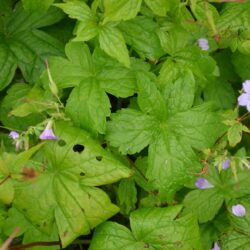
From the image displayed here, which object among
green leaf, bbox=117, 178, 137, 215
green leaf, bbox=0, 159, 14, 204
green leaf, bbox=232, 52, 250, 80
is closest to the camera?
green leaf, bbox=0, 159, 14, 204

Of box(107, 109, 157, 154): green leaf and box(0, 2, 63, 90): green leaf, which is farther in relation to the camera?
box(0, 2, 63, 90): green leaf

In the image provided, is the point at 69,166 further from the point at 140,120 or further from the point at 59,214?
the point at 140,120

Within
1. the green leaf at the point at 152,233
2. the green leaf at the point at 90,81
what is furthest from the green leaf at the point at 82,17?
the green leaf at the point at 152,233

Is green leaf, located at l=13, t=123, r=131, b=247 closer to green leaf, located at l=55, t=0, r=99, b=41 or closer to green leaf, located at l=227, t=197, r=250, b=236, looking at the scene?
green leaf, located at l=55, t=0, r=99, b=41

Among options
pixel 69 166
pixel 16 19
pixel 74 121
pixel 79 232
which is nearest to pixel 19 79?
pixel 16 19

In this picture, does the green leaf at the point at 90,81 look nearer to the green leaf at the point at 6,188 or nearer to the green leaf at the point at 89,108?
the green leaf at the point at 89,108

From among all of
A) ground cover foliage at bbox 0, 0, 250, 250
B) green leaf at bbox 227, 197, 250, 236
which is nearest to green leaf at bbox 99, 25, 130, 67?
ground cover foliage at bbox 0, 0, 250, 250

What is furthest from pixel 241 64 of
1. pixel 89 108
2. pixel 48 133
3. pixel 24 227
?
pixel 24 227
